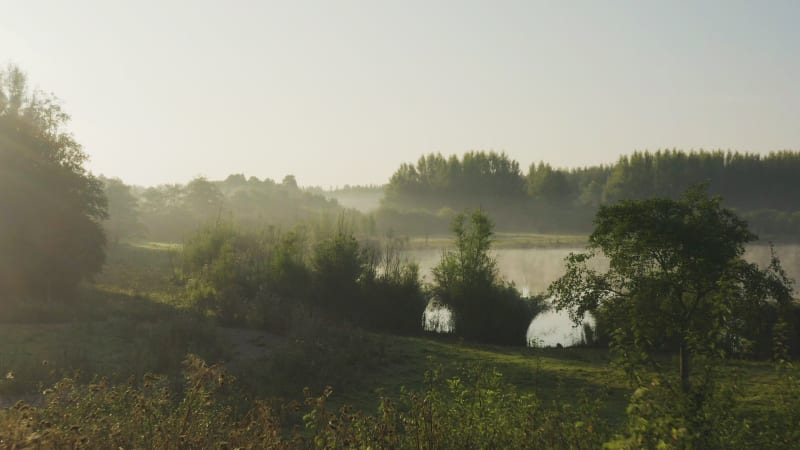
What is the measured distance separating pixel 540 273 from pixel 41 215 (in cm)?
2689

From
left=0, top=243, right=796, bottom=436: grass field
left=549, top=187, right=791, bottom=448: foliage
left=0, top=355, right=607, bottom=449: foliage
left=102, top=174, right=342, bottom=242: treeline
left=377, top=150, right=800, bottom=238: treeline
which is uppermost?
left=377, top=150, right=800, bottom=238: treeline

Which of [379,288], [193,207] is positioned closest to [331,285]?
[379,288]

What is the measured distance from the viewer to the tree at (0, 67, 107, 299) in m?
17.7

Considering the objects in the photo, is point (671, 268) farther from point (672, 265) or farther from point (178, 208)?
point (178, 208)

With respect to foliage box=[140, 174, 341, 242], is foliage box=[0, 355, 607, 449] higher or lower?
lower

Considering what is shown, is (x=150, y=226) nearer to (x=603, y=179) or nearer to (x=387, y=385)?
(x=387, y=385)

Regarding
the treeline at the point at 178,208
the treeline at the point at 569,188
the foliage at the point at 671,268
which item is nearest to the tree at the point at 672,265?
the foliage at the point at 671,268

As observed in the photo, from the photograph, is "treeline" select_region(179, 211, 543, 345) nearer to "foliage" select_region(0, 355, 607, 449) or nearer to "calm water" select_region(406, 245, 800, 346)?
"calm water" select_region(406, 245, 800, 346)

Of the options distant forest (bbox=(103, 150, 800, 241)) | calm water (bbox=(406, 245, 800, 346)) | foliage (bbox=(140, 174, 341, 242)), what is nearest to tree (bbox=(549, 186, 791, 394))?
calm water (bbox=(406, 245, 800, 346))

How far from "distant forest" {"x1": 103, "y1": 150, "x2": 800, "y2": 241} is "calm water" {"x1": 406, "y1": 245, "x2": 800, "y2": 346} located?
19205 millimetres

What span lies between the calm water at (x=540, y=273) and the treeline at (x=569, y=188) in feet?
98.0

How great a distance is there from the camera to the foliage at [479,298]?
19031mm

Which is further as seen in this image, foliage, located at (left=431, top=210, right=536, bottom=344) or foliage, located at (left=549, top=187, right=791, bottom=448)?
foliage, located at (left=431, top=210, right=536, bottom=344)

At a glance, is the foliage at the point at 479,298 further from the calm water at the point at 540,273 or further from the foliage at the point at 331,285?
the foliage at the point at 331,285
